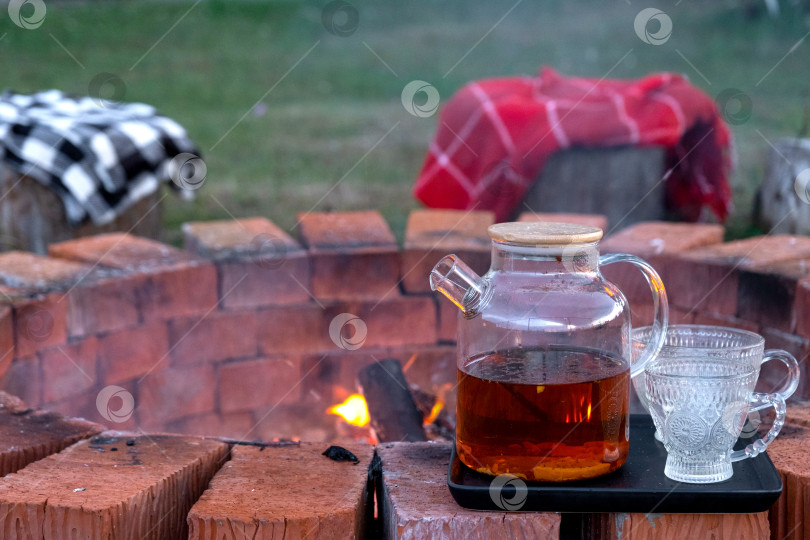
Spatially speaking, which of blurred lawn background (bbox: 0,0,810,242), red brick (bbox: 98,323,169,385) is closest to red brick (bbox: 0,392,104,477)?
red brick (bbox: 98,323,169,385)

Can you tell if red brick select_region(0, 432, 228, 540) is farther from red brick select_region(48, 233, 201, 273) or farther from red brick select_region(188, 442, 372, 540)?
red brick select_region(48, 233, 201, 273)

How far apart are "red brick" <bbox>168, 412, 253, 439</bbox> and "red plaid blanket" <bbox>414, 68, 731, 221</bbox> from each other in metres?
1.77

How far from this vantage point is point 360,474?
4.42 ft

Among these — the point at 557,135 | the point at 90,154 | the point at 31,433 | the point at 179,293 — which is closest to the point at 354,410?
the point at 179,293

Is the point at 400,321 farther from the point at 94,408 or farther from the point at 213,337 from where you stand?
the point at 94,408

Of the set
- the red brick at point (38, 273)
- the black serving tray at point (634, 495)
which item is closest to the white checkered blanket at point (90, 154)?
the red brick at point (38, 273)

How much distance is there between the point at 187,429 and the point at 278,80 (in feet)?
23.8

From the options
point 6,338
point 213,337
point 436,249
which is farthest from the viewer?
point 436,249

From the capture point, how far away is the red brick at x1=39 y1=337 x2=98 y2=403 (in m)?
2.10

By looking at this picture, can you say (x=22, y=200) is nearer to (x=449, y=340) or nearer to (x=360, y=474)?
(x=449, y=340)

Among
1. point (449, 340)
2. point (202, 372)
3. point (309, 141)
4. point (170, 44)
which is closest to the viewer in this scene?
point (202, 372)

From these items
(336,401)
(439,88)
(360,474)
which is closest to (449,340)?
(336,401)

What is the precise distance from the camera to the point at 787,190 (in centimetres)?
433

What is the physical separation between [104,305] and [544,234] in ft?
4.69
